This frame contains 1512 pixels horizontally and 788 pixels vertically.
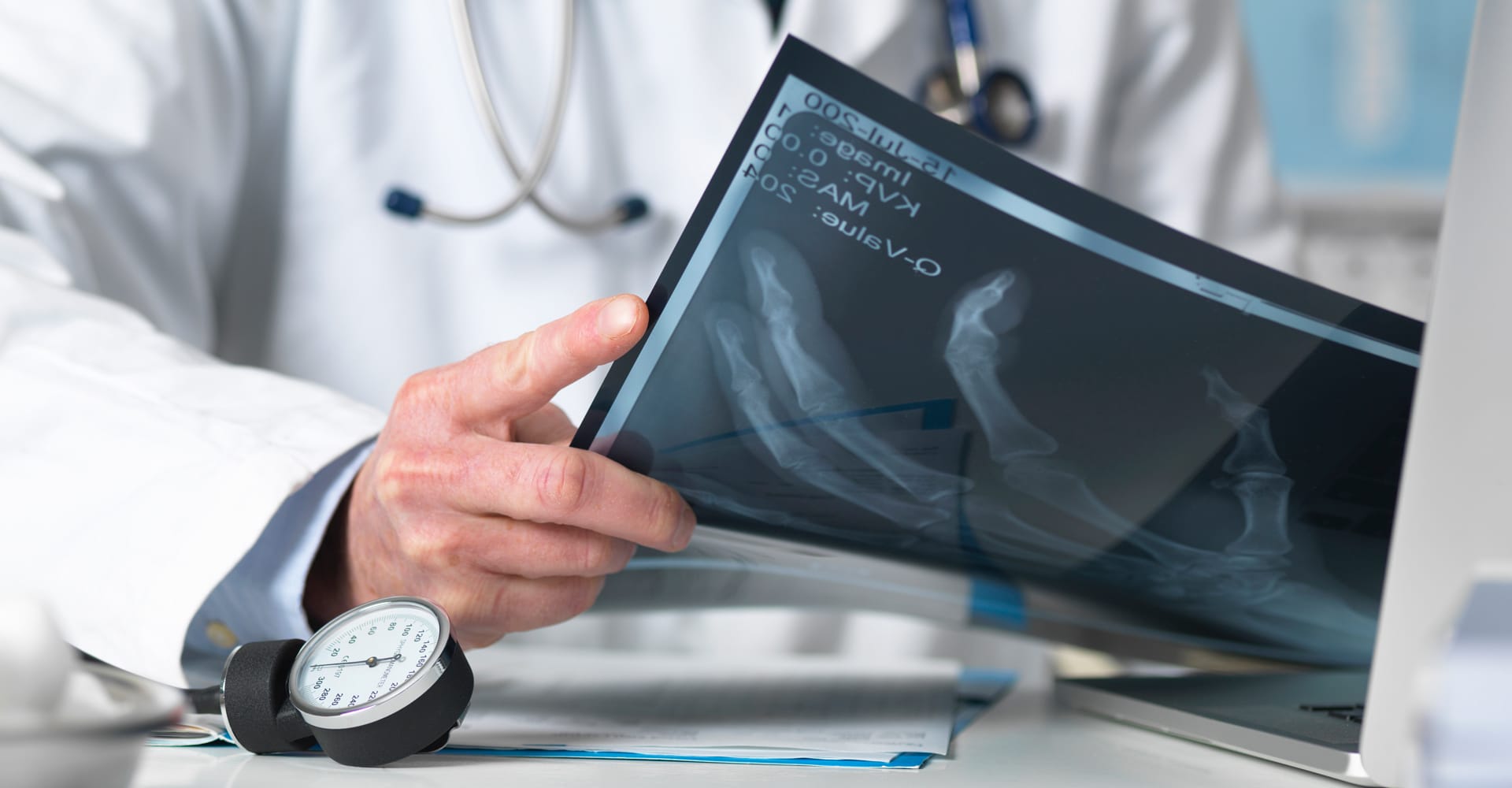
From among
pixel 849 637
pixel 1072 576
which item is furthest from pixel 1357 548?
pixel 849 637

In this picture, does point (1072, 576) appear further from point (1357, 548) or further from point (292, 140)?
point (292, 140)

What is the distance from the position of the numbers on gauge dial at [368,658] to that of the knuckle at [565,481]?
0.24 ft

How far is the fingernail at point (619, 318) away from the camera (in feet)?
1.49

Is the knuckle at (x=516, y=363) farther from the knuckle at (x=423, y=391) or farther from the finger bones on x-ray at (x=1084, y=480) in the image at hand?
the finger bones on x-ray at (x=1084, y=480)

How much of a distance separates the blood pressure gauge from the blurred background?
1819 mm

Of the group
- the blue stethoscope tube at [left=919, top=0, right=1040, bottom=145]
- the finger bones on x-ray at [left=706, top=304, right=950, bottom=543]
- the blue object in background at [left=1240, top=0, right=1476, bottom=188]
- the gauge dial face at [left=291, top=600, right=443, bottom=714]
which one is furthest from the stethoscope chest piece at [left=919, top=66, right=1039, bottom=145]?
the blue object in background at [left=1240, top=0, right=1476, bottom=188]

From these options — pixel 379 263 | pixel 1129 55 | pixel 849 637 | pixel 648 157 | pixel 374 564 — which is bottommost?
pixel 374 564

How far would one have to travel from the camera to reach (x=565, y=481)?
48 cm

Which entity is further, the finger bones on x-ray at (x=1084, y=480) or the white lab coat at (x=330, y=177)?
the white lab coat at (x=330, y=177)

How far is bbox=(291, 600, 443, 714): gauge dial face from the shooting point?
0.45 meters

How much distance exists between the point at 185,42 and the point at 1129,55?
37.2 inches

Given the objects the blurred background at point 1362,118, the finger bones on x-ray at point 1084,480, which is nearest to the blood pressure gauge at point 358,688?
the finger bones on x-ray at point 1084,480

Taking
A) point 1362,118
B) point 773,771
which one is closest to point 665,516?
point 773,771

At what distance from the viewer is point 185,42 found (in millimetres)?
862
